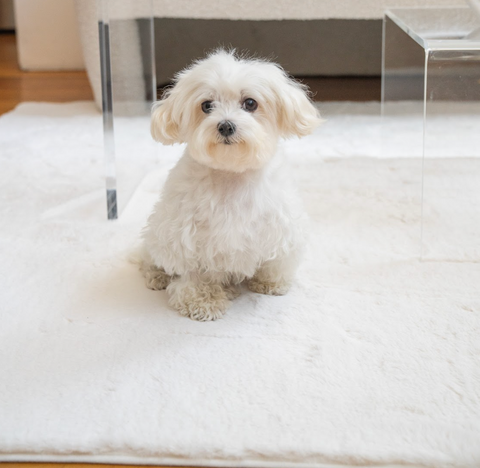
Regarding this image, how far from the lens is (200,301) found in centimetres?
153

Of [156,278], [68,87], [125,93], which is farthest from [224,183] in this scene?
[68,87]

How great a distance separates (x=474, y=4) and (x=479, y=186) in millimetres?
571

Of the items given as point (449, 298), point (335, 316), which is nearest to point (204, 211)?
point (335, 316)

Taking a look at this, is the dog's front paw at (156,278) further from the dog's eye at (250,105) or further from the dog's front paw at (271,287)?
the dog's eye at (250,105)

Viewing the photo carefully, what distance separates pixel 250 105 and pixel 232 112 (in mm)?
51

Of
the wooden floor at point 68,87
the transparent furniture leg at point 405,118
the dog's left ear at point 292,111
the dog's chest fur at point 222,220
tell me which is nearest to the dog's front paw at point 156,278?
the dog's chest fur at point 222,220

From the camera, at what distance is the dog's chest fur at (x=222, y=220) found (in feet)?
4.82

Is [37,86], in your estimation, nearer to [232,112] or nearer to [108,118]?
[108,118]

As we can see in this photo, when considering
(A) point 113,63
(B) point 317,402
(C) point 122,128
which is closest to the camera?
(B) point 317,402

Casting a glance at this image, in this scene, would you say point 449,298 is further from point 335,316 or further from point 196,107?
point 196,107

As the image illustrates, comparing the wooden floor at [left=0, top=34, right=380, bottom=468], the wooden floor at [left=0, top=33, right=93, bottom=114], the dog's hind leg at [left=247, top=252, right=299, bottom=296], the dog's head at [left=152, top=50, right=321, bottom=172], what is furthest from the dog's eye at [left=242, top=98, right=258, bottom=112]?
the wooden floor at [left=0, top=33, right=93, bottom=114]

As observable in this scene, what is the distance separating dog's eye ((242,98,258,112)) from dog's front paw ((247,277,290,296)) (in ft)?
1.40

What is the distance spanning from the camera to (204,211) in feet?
4.83

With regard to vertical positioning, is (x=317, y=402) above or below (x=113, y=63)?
below
